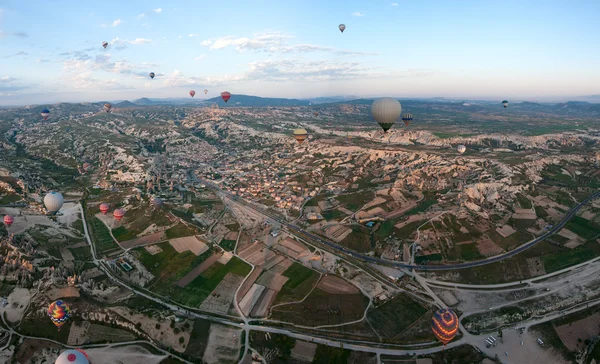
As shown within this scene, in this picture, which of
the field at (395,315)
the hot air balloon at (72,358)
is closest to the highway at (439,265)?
the field at (395,315)

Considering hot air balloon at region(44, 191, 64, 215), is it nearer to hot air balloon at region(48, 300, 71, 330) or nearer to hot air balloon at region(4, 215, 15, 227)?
hot air balloon at region(4, 215, 15, 227)

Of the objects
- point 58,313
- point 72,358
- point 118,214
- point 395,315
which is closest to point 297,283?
point 395,315

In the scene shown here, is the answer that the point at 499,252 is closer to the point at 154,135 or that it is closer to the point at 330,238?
the point at 330,238

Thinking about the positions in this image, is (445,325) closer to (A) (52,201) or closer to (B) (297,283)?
(B) (297,283)

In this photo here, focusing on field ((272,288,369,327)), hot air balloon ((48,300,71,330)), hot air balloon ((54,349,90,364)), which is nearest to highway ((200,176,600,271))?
field ((272,288,369,327))

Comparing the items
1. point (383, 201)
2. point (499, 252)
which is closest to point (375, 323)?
point (499, 252)

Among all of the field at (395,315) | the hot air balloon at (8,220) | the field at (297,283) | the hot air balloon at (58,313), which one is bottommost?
the field at (395,315)

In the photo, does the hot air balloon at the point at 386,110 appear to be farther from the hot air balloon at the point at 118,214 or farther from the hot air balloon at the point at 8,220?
the hot air balloon at the point at 8,220
